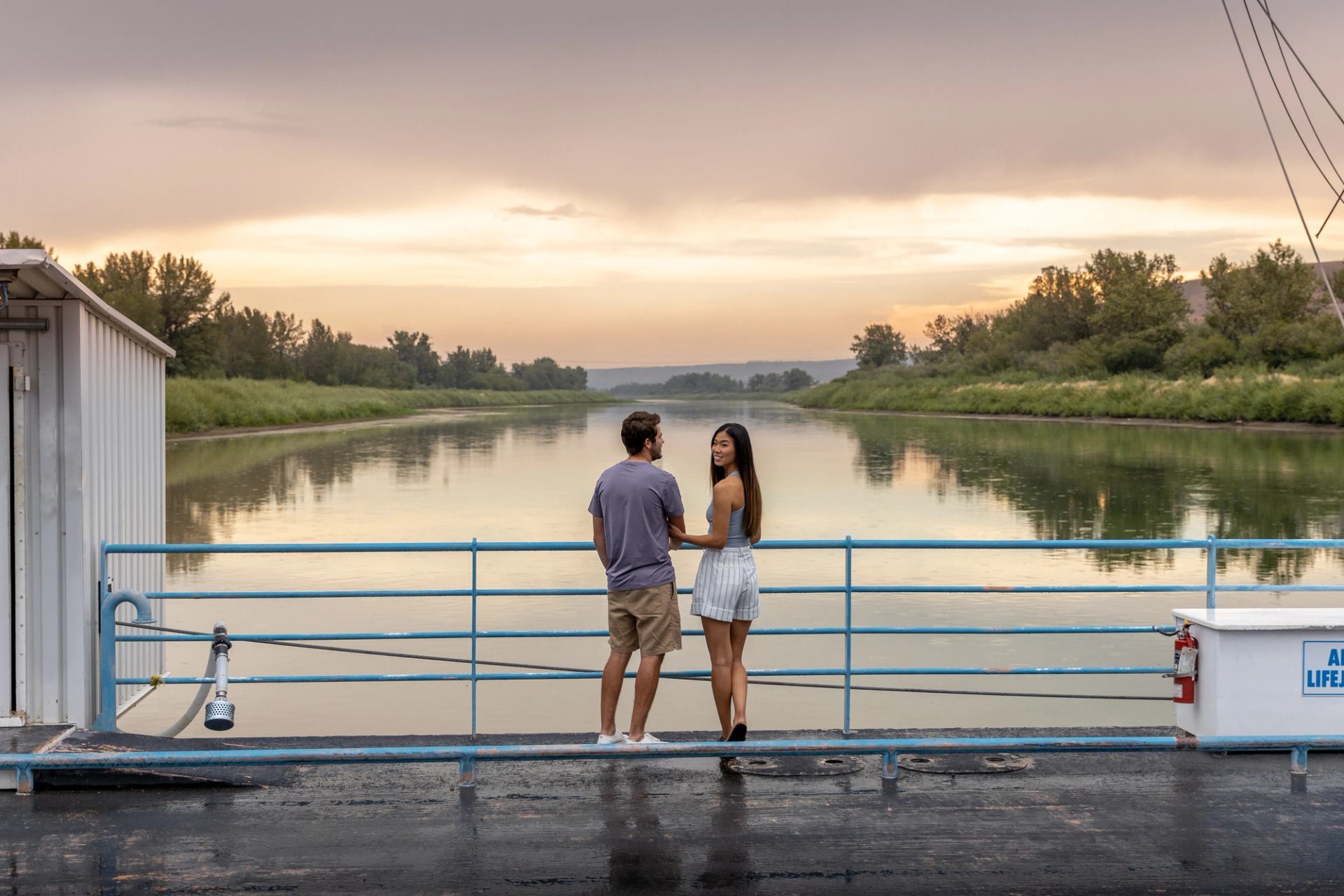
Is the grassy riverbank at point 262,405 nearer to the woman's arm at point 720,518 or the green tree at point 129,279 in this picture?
the green tree at point 129,279

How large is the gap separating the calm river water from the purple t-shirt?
4.91 meters

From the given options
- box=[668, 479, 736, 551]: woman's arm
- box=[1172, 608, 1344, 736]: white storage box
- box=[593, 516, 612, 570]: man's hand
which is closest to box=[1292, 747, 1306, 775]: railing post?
box=[1172, 608, 1344, 736]: white storage box

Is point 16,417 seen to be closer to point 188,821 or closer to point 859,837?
point 188,821

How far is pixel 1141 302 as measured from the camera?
351 ft

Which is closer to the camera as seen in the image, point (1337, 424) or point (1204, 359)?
point (1337, 424)

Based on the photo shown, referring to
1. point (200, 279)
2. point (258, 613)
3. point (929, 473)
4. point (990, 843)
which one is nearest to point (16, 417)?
point (990, 843)

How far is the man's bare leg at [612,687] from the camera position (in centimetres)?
666

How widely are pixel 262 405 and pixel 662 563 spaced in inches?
2868

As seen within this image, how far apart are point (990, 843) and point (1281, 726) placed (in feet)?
7.94

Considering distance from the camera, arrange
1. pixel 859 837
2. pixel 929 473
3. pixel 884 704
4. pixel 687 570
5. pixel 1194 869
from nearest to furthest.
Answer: pixel 1194 869
pixel 859 837
pixel 884 704
pixel 687 570
pixel 929 473

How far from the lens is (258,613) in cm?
1848

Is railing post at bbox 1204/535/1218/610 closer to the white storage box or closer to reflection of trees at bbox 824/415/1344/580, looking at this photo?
the white storage box

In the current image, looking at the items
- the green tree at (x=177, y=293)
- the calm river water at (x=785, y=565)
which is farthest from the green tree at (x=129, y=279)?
the calm river water at (x=785, y=565)

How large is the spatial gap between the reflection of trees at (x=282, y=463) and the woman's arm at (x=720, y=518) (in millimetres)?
16522
